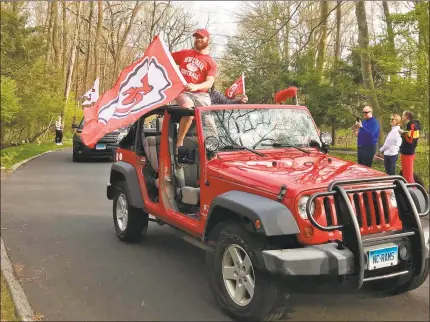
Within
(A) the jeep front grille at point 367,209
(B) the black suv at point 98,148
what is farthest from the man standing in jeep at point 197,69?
(B) the black suv at point 98,148

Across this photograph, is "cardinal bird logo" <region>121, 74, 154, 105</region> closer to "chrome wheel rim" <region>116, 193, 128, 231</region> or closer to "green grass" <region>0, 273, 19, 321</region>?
"chrome wheel rim" <region>116, 193, 128, 231</region>

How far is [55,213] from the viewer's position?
7.98 m

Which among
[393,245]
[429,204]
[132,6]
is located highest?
[132,6]

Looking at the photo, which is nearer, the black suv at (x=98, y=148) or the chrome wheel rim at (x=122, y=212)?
the chrome wheel rim at (x=122, y=212)

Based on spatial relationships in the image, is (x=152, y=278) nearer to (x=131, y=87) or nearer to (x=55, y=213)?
(x=131, y=87)

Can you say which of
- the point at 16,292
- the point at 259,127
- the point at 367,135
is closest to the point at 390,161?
the point at 367,135

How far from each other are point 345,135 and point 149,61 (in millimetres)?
23894

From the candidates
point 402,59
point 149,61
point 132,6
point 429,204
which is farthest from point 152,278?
point 132,6

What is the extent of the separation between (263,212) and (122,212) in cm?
343

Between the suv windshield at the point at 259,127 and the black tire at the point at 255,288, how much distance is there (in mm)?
1132

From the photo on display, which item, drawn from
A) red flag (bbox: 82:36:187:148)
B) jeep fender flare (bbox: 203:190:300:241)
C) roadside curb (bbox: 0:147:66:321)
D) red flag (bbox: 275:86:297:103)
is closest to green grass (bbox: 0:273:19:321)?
roadside curb (bbox: 0:147:66:321)

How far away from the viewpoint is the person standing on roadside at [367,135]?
9.91 m

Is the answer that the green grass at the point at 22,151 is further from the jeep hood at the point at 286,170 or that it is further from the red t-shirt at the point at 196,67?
the jeep hood at the point at 286,170

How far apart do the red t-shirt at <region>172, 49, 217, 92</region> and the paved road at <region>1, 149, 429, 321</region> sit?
2.12 meters
